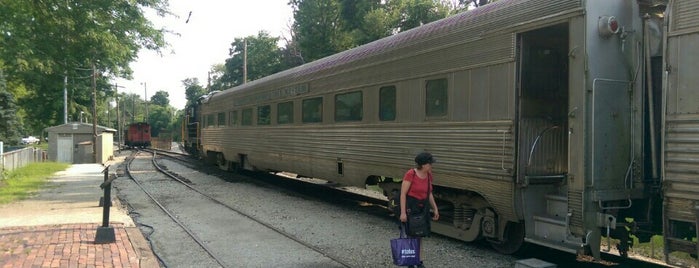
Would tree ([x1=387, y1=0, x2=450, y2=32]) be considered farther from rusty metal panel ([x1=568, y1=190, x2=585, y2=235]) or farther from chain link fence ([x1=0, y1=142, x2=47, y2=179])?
rusty metal panel ([x1=568, y1=190, x2=585, y2=235])

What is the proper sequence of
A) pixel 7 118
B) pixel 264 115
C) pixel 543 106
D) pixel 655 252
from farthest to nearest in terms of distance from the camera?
pixel 7 118
pixel 264 115
pixel 655 252
pixel 543 106

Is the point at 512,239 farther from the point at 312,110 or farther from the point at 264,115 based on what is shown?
the point at 264,115

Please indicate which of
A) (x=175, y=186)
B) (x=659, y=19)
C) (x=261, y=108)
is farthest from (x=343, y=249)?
(x=175, y=186)

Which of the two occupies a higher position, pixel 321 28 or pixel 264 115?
pixel 321 28

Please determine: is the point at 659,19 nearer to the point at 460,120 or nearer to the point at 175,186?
the point at 460,120

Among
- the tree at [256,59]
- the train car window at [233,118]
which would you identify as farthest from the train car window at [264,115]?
the tree at [256,59]

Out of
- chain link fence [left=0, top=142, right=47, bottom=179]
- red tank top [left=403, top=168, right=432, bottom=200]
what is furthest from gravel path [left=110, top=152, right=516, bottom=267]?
chain link fence [left=0, top=142, right=47, bottom=179]

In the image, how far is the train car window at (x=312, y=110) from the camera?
11.4 meters

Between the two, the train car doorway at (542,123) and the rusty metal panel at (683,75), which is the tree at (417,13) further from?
the rusty metal panel at (683,75)

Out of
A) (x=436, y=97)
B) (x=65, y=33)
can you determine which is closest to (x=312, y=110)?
(x=436, y=97)

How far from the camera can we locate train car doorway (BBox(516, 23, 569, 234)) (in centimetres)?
615

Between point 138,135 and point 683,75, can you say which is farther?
point 138,135

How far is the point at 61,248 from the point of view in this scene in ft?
22.8

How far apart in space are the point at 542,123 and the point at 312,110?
20.5 feet
